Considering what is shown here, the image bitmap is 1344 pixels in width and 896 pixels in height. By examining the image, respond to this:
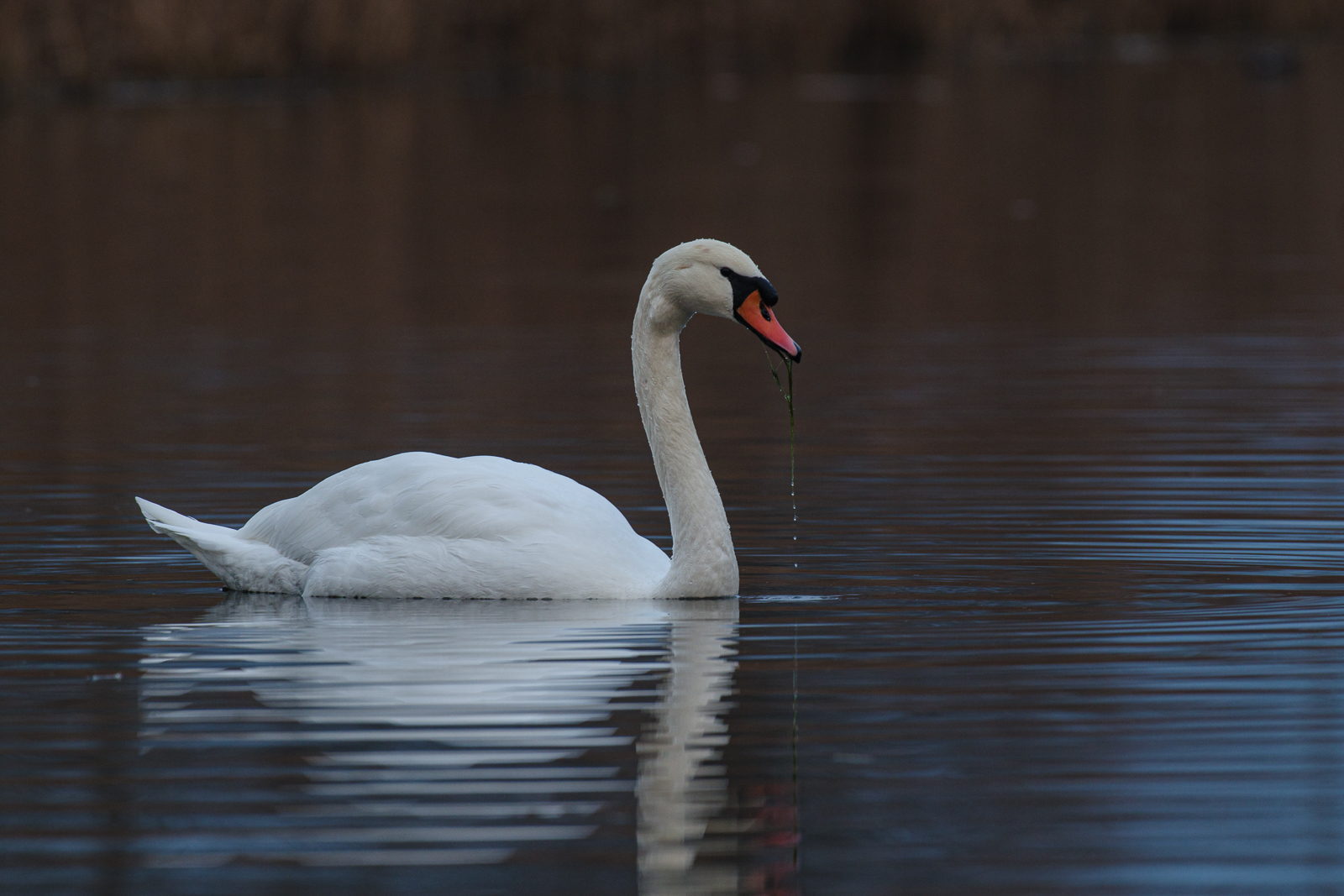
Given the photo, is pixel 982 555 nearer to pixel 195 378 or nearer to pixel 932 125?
pixel 195 378

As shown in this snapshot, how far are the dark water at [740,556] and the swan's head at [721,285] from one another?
0.86 meters

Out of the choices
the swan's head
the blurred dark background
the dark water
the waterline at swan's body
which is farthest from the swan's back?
the blurred dark background

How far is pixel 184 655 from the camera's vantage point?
6707 mm

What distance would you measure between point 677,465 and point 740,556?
2.58ft

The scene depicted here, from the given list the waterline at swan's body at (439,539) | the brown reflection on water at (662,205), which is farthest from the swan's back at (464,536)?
the brown reflection on water at (662,205)

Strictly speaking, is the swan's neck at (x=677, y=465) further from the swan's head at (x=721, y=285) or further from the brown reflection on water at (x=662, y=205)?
the brown reflection on water at (x=662, y=205)

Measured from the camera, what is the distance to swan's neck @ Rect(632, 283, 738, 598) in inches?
290

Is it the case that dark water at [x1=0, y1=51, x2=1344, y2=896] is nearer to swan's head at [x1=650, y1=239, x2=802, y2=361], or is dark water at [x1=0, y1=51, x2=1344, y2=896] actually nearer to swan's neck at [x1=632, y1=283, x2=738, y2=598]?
swan's neck at [x1=632, y1=283, x2=738, y2=598]

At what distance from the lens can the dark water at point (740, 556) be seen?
488cm

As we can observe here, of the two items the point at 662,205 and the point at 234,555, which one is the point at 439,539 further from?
the point at 662,205

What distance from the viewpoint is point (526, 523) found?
24.6 feet

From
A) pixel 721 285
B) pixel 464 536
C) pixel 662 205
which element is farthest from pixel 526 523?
pixel 662 205

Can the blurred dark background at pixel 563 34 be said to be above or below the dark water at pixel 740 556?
above

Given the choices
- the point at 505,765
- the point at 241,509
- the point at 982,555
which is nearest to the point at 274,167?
the point at 241,509
